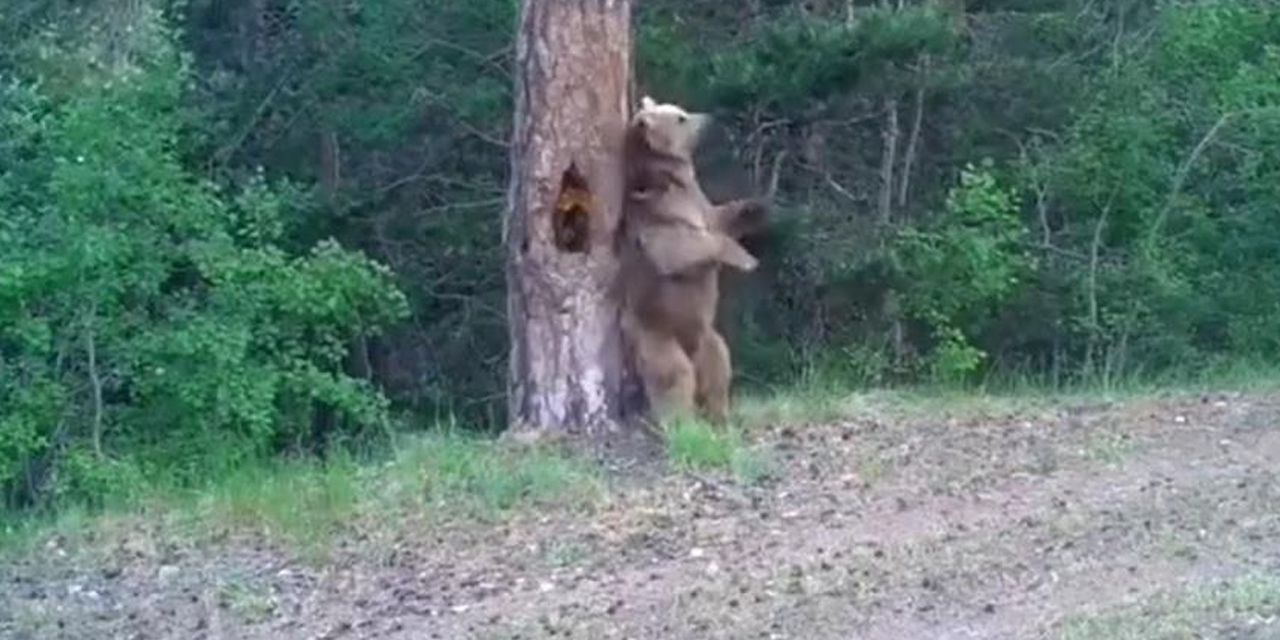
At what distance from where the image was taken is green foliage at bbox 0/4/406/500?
17031 millimetres

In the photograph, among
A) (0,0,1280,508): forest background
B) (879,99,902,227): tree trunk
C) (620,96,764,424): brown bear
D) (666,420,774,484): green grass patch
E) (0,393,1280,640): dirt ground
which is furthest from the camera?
(879,99,902,227): tree trunk

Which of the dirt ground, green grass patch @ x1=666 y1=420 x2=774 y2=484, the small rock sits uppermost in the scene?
green grass patch @ x1=666 y1=420 x2=774 y2=484

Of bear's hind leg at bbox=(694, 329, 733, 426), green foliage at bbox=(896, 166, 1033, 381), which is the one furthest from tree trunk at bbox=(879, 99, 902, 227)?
bear's hind leg at bbox=(694, 329, 733, 426)

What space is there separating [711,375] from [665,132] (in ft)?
3.90

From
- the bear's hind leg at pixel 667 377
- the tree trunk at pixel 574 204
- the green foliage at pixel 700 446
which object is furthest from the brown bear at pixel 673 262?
the green foliage at pixel 700 446

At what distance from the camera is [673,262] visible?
12.5 meters

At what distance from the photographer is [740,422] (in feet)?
42.2

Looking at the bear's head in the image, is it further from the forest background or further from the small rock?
the small rock

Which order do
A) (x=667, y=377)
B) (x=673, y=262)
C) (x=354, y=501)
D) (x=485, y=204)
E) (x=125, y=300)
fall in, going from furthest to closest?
1. (x=485, y=204)
2. (x=125, y=300)
3. (x=667, y=377)
4. (x=673, y=262)
5. (x=354, y=501)

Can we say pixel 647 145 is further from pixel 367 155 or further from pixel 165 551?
pixel 367 155

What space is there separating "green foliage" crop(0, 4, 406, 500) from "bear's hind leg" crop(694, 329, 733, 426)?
4624 millimetres

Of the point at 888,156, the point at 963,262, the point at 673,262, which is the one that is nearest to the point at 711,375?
the point at 673,262

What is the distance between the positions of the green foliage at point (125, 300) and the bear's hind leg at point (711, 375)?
462cm

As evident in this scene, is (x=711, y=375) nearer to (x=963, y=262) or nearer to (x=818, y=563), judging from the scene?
(x=818, y=563)
